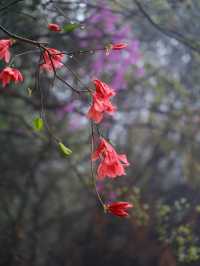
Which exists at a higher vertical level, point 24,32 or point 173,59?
point 24,32

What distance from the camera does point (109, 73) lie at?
14.2ft

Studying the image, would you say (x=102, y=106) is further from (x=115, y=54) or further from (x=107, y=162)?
(x=115, y=54)

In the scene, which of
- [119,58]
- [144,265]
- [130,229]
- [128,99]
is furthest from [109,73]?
[144,265]

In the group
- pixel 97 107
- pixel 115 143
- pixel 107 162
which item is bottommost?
pixel 115 143

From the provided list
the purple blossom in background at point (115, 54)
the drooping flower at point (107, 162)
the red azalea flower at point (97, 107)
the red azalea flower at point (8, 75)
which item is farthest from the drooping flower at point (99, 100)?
the purple blossom in background at point (115, 54)

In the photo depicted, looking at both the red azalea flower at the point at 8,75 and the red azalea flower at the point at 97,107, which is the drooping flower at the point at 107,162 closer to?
the red azalea flower at the point at 97,107

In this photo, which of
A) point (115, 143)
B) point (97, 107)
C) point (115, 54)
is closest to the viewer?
point (97, 107)

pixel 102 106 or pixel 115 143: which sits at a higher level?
pixel 102 106

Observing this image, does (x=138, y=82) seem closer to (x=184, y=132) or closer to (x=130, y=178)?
(x=184, y=132)

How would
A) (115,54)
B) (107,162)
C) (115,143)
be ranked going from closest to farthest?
(107,162)
(115,143)
(115,54)

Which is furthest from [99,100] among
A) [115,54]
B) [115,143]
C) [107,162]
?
[115,54]

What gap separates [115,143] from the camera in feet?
13.6

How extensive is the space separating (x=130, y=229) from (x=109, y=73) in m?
1.44

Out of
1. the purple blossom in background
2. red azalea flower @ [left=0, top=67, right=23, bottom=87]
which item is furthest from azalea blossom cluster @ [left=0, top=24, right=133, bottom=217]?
the purple blossom in background
